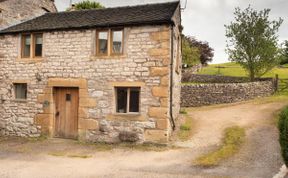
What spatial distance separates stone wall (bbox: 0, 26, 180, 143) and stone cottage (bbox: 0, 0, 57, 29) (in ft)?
6.57

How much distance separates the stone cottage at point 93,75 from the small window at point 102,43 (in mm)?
44

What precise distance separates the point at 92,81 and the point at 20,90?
4216mm

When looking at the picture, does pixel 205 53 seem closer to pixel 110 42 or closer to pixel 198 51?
pixel 198 51

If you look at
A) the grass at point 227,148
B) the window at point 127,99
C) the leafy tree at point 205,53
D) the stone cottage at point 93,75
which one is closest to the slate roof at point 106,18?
the stone cottage at point 93,75

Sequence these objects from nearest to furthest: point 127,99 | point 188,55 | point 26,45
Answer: point 127,99
point 26,45
point 188,55

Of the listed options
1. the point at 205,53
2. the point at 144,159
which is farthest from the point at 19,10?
the point at 205,53

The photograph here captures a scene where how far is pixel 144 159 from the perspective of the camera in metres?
10.0

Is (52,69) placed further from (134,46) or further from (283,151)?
(283,151)

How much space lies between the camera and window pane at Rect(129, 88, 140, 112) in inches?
485

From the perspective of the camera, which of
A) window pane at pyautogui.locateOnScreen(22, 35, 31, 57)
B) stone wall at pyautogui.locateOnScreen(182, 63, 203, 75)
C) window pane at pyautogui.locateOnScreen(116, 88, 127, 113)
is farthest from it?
stone wall at pyautogui.locateOnScreen(182, 63, 203, 75)

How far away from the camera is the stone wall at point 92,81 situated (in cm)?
1185

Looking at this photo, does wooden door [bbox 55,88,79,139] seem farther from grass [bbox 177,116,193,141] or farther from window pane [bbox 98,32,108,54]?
grass [bbox 177,116,193,141]

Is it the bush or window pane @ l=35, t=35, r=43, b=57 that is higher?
window pane @ l=35, t=35, r=43, b=57

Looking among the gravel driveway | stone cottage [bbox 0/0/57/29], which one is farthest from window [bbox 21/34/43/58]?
the gravel driveway
